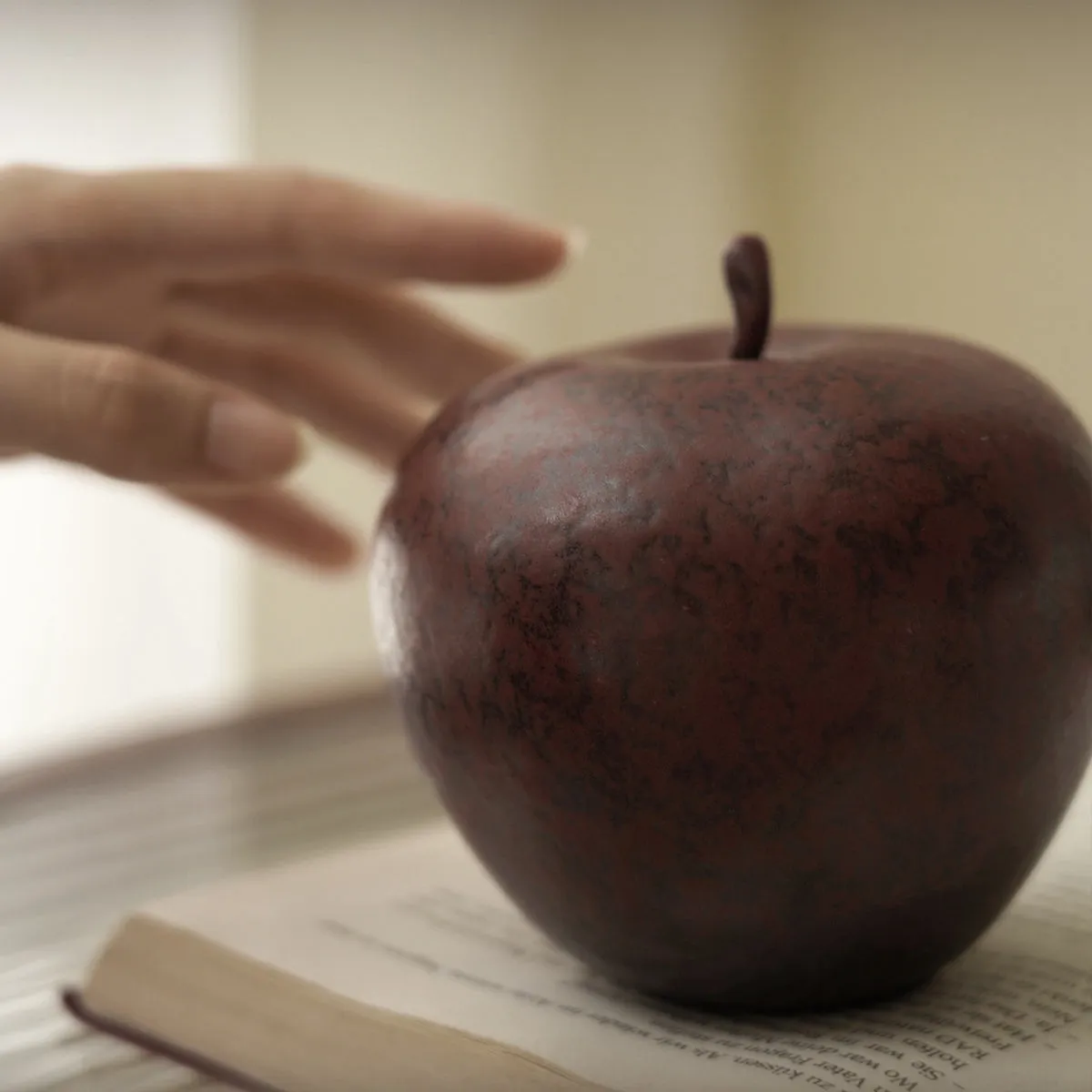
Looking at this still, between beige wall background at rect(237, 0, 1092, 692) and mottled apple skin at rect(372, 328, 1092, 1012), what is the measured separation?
1215 mm

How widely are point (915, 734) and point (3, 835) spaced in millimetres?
623

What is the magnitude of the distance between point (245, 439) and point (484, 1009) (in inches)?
9.8

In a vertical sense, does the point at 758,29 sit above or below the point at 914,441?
above

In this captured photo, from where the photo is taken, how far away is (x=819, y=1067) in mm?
545

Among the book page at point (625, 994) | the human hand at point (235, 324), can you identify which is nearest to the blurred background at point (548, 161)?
the human hand at point (235, 324)

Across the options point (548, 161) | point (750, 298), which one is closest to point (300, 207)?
point (750, 298)

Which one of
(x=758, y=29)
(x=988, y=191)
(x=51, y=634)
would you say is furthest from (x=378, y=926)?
(x=758, y=29)

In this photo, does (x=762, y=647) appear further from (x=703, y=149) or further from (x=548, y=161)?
(x=703, y=149)

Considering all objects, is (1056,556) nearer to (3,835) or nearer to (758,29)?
(3,835)

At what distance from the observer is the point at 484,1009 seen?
620 mm

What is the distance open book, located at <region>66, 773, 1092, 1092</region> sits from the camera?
21.6 inches

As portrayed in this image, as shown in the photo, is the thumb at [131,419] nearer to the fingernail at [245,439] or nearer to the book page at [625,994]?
the fingernail at [245,439]

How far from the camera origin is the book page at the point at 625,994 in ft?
1.79

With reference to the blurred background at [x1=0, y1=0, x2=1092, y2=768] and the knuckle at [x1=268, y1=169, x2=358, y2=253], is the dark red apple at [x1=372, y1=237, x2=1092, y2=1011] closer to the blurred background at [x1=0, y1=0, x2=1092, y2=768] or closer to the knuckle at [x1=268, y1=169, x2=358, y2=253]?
the knuckle at [x1=268, y1=169, x2=358, y2=253]
